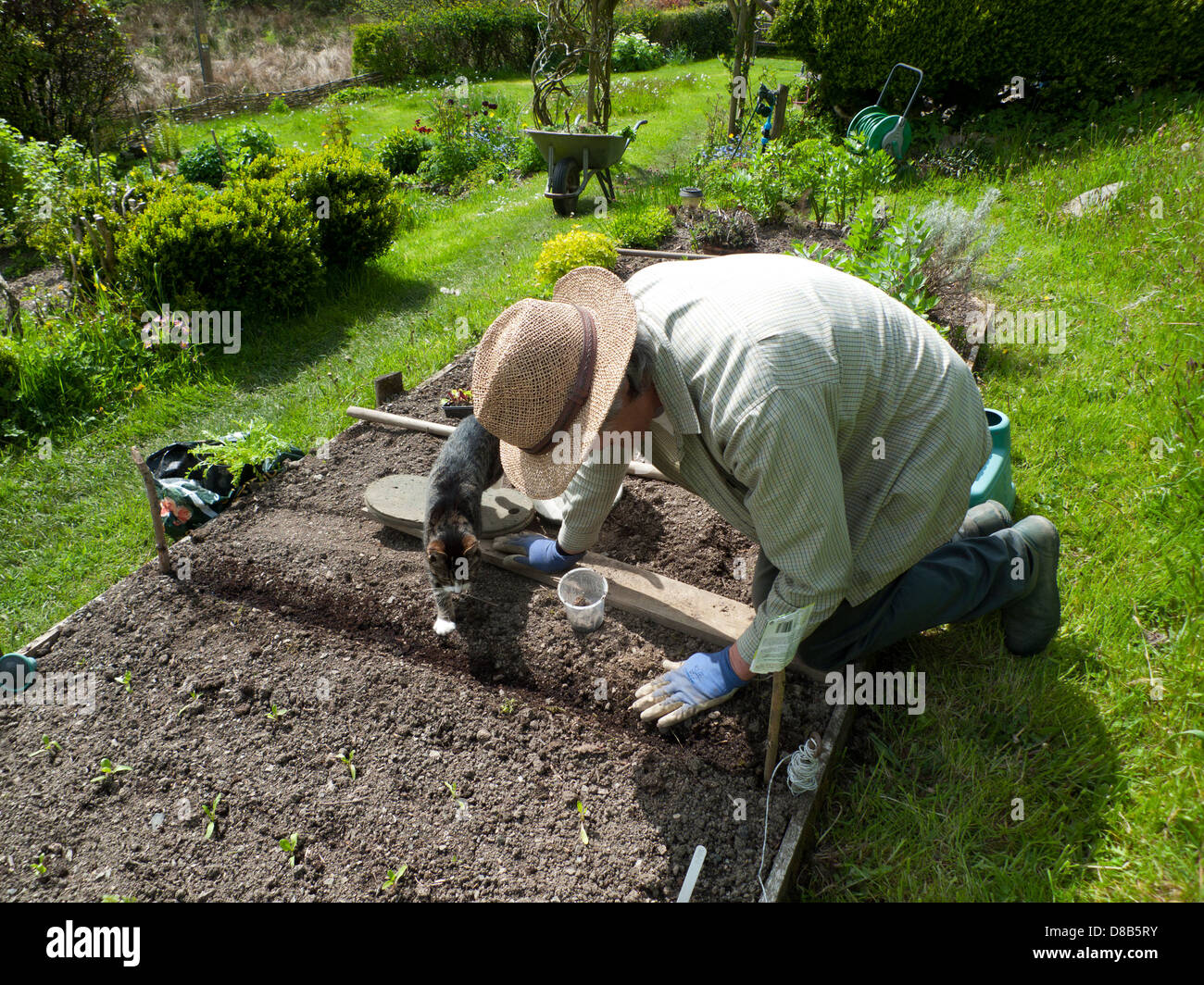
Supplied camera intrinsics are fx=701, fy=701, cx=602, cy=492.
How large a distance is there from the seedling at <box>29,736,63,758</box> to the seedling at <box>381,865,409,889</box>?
1.47 metres

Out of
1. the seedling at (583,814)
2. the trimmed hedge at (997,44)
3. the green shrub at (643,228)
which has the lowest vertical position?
the seedling at (583,814)

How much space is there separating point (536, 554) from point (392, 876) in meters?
1.42

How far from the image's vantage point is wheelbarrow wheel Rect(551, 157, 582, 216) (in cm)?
827

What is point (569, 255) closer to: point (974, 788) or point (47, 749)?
point (47, 749)

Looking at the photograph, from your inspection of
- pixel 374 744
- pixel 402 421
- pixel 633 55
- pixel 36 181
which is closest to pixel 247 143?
pixel 36 181

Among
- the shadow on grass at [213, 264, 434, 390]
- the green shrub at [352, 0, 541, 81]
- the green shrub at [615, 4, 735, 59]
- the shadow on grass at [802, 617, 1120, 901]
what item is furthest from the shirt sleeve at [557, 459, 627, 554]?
the green shrub at [615, 4, 735, 59]

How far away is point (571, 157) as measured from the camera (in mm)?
8258

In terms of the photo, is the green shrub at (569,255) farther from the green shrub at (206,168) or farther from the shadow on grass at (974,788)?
the green shrub at (206,168)

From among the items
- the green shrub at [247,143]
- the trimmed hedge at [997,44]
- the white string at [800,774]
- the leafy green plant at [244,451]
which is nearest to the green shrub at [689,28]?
the trimmed hedge at [997,44]

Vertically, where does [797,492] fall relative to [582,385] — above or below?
below

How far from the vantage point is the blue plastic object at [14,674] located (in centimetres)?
288

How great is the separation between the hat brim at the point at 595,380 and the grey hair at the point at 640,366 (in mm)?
69

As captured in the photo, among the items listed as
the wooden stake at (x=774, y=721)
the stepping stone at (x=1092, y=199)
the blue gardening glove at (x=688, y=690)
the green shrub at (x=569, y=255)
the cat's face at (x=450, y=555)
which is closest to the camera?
the wooden stake at (x=774, y=721)
